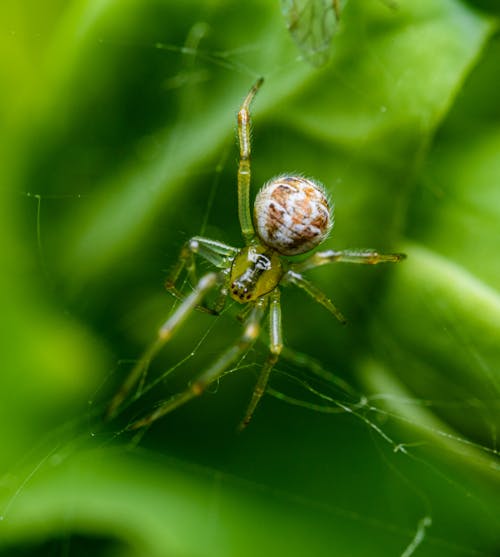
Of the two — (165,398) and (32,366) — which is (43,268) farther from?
(165,398)

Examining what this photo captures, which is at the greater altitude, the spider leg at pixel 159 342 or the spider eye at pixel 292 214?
the spider eye at pixel 292 214

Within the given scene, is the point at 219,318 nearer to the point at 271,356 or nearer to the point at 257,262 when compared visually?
the point at 271,356

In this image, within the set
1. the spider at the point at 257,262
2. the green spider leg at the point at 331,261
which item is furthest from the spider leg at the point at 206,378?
the green spider leg at the point at 331,261

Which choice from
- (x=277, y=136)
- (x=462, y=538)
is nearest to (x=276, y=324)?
(x=277, y=136)

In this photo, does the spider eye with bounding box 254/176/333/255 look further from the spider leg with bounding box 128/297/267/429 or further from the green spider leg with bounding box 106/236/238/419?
the spider leg with bounding box 128/297/267/429

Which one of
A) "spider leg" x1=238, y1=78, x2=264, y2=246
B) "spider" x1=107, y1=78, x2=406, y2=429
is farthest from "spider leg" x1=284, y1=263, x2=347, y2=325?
"spider leg" x1=238, y1=78, x2=264, y2=246

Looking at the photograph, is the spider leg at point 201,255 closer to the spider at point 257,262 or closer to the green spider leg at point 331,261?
the spider at point 257,262
